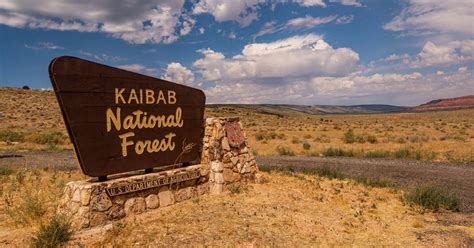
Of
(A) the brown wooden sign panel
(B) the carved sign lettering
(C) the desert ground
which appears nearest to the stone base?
(B) the carved sign lettering

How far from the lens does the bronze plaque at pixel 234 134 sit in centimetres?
1042

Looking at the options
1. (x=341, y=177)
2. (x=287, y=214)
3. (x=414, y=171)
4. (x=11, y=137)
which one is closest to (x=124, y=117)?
(x=287, y=214)

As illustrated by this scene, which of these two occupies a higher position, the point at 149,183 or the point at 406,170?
the point at 149,183

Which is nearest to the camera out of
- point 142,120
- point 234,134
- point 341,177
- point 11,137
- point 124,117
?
point 124,117

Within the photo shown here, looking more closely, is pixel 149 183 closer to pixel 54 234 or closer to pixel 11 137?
pixel 54 234

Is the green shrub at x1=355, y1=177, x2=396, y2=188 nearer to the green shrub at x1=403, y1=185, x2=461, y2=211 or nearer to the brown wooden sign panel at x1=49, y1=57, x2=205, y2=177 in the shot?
the green shrub at x1=403, y1=185, x2=461, y2=211

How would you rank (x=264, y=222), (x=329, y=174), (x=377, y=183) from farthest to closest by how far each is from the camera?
(x=329, y=174) < (x=377, y=183) < (x=264, y=222)

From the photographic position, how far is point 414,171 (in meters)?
14.9

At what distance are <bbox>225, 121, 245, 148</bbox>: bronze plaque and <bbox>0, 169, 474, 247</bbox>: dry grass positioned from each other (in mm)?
1276

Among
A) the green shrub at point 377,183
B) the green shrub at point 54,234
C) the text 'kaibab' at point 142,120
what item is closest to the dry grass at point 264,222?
the green shrub at point 54,234

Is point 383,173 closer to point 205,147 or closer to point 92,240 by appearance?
point 205,147

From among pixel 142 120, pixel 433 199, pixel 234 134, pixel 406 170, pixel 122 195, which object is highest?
pixel 142 120

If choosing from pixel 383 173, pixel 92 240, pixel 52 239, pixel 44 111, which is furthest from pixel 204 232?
pixel 44 111

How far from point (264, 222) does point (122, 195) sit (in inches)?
115
